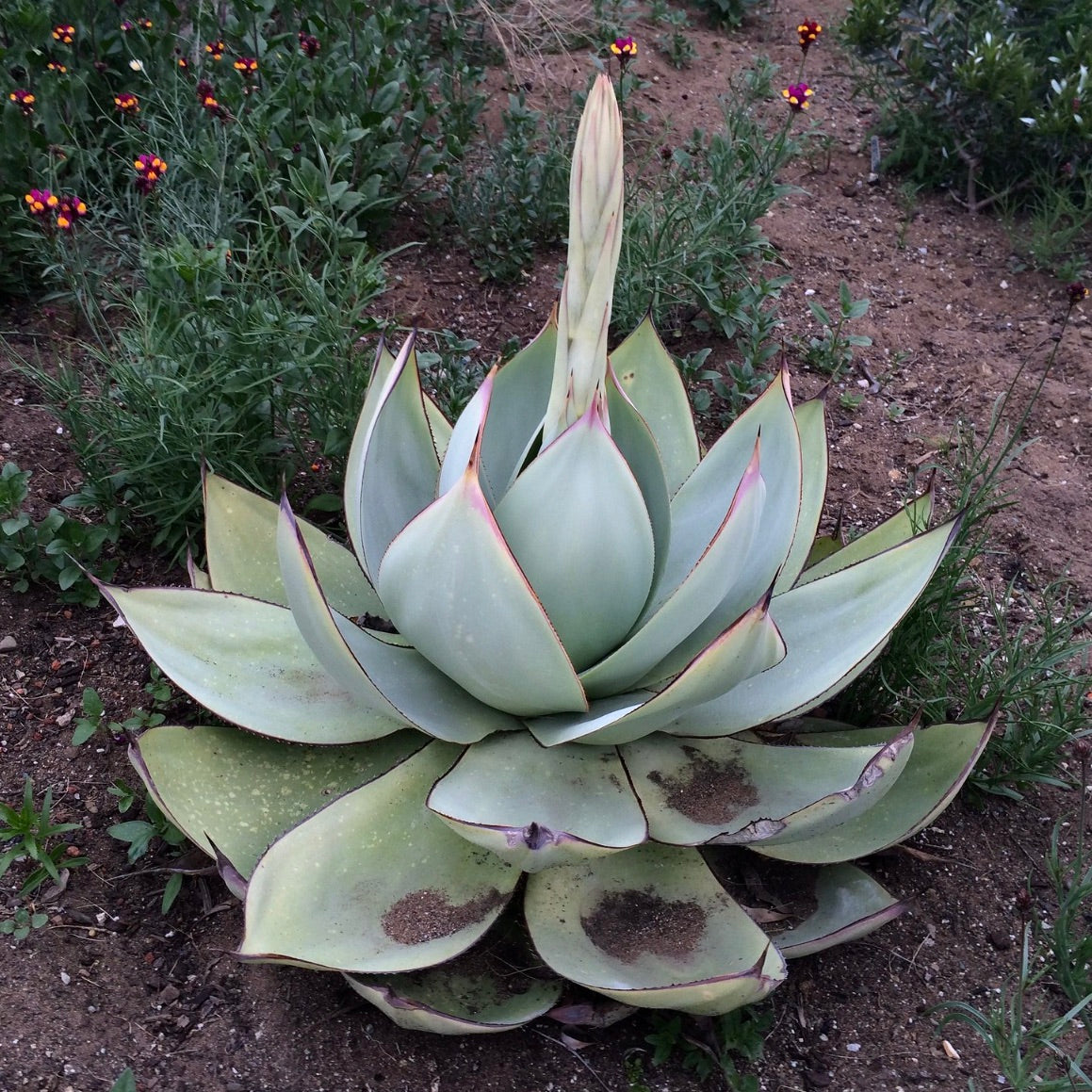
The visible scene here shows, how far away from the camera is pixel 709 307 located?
2879 millimetres

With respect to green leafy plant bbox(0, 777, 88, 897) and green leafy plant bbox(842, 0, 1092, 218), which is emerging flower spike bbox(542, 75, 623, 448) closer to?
green leafy plant bbox(0, 777, 88, 897)

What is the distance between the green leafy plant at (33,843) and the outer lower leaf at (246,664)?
32 centimetres

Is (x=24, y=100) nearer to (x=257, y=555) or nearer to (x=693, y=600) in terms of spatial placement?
(x=257, y=555)

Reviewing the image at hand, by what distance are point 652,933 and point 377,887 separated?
0.39 m

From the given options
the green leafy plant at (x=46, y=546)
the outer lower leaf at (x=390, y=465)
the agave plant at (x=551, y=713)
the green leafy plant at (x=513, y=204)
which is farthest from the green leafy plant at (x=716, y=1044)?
the green leafy plant at (x=513, y=204)

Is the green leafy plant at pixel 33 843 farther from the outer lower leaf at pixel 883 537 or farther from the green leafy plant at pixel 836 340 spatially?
the green leafy plant at pixel 836 340

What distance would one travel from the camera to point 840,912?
1679mm

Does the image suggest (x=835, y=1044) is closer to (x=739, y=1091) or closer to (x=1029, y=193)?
(x=739, y=1091)

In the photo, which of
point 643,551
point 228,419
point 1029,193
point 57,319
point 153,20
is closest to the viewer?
point 643,551

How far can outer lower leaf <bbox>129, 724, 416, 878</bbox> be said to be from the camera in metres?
1.63

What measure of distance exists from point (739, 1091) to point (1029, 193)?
317 centimetres

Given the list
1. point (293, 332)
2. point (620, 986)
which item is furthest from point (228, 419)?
point (620, 986)

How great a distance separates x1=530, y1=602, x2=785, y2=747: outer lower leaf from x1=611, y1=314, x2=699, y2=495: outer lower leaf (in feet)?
1.93

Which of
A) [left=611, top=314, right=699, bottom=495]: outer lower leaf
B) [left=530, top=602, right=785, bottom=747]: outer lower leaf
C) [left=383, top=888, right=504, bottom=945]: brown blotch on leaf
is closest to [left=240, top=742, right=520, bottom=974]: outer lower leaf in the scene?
[left=383, top=888, right=504, bottom=945]: brown blotch on leaf
